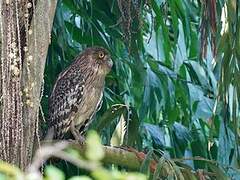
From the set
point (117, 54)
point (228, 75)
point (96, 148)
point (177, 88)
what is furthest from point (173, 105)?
point (96, 148)

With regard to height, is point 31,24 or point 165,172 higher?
point 31,24

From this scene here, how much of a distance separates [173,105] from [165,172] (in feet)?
6.40

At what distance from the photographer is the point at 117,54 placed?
4582mm

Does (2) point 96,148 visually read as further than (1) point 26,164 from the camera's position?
No

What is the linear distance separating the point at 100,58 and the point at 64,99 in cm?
29

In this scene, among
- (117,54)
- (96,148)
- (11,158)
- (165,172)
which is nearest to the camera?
(96,148)

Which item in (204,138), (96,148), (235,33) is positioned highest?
(235,33)

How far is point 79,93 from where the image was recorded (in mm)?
4391

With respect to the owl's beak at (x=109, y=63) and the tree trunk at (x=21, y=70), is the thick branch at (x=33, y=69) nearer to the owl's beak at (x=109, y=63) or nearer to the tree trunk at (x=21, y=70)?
the tree trunk at (x=21, y=70)

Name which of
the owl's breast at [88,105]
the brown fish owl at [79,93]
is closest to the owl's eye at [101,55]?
the brown fish owl at [79,93]

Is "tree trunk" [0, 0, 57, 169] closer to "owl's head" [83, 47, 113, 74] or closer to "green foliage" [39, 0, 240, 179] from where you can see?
"green foliage" [39, 0, 240, 179]

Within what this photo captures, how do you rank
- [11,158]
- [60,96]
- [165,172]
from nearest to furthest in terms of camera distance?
1. [11,158]
2. [165,172]
3. [60,96]

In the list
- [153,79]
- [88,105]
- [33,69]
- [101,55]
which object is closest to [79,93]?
[88,105]

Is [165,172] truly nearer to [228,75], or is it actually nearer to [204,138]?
[228,75]
